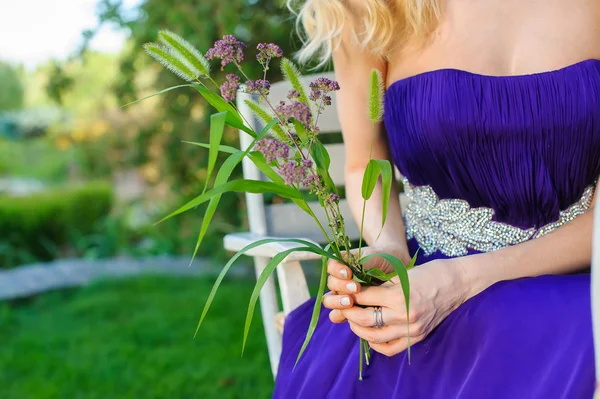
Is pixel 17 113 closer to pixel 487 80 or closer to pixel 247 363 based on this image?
pixel 247 363

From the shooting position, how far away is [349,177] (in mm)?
1550

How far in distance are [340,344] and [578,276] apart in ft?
1.36

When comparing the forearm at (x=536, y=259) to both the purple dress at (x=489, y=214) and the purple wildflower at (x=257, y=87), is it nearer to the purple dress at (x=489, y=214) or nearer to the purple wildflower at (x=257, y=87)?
the purple dress at (x=489, y=214)

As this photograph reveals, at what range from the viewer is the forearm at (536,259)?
3.58ft

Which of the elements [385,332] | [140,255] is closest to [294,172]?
[385,332]

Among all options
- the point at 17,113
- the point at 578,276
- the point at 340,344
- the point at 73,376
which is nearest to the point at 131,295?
the point at 73,376

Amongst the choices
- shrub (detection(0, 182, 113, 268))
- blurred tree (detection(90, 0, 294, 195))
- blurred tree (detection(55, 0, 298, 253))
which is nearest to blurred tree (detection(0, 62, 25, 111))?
shrub (detection(0, 182, 113, 268))

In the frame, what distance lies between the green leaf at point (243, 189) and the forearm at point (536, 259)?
1.19 feet

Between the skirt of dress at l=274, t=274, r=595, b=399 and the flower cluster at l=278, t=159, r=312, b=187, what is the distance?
37 cm

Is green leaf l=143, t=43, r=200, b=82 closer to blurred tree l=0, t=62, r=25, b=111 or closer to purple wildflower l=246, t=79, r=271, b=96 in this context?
purple wildflower l=246, t=79, r=271, b=96

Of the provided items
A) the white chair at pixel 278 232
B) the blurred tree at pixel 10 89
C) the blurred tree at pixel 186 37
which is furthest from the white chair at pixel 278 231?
the blurred tree at pixel 10 89

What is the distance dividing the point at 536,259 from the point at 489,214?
0.67 ft

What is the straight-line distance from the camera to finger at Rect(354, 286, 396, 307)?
99cm

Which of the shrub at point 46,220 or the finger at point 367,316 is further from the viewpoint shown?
the shrub at point 46,220
